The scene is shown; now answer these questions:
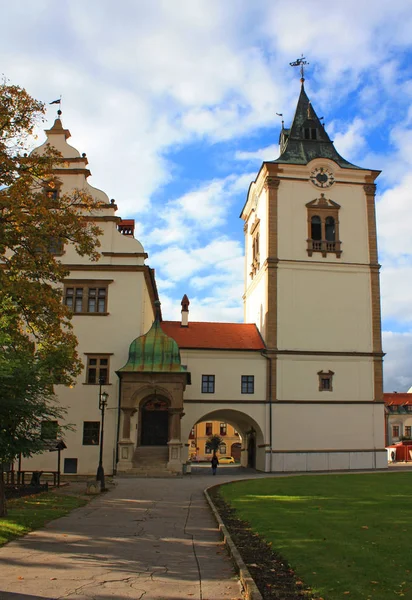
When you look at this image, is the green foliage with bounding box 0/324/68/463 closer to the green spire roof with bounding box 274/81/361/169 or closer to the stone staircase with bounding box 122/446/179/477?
the stone staircase with bounding box 122/446/179/477

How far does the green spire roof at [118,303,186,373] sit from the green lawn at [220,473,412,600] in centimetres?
1561

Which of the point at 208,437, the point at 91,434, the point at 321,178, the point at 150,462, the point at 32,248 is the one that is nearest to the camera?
the point at 32,248

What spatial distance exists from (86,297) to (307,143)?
888 inches

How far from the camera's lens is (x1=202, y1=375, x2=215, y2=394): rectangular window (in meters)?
40.7

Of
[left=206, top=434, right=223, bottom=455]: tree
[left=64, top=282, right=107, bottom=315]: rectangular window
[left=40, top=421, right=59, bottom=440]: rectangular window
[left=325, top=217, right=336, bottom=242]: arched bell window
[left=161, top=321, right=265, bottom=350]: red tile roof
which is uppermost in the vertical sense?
A: [left=325, top=217, right=336, bottom=242]: arched bell window

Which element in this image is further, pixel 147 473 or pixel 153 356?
pixel 153 356

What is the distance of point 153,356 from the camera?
36.4 meters

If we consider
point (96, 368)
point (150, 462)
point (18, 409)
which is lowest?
point (150, 462)

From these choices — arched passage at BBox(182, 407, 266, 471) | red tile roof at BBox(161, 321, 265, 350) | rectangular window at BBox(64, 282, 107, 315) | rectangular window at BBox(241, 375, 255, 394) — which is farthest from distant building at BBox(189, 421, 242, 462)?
rectangular window at BBox(64, 282, 107, 315)

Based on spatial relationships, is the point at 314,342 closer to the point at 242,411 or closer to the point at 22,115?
the point at 242,411

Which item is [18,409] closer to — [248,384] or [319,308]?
[248,384]

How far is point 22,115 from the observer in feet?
60.6

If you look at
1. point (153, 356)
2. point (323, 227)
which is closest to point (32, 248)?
point (153, 356)

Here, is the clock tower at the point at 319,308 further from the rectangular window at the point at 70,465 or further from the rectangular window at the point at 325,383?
the rectangular window at the point at 70,465
